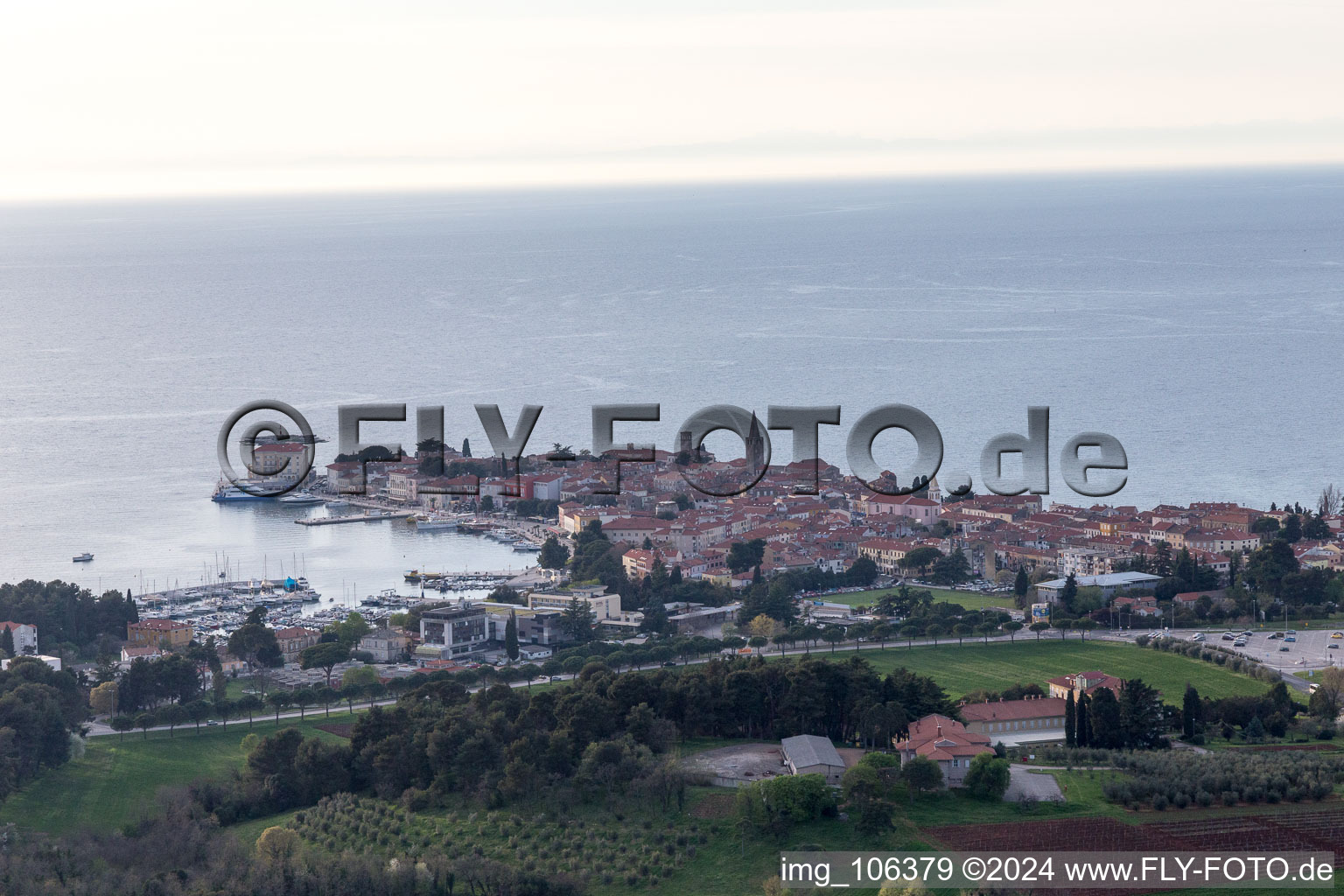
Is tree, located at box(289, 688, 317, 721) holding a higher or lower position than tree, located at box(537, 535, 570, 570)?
lower

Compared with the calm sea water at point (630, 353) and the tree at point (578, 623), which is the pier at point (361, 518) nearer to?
the calm sea water at point (630, 353)

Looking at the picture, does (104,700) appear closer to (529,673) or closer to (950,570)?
(529,673)

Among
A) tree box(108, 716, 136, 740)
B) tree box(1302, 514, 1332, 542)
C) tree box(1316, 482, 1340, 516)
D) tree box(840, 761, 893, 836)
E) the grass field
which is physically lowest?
the grass field

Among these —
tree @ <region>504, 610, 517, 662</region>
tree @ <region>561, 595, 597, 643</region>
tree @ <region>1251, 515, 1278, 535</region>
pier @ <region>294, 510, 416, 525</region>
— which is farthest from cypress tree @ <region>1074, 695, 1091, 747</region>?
pier @ <region>294, 510, 416, 525</region>

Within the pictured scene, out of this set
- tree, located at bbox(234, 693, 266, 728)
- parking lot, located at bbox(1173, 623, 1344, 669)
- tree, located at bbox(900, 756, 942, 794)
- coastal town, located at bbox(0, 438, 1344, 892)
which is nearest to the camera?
tree, located at bbox(900, 756, 942, 794)

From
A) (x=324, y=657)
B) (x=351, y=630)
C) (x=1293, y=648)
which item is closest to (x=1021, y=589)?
(x=1293, y=648)

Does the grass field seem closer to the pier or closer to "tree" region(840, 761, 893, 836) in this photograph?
"tree" region(840, 761, 893, 836)

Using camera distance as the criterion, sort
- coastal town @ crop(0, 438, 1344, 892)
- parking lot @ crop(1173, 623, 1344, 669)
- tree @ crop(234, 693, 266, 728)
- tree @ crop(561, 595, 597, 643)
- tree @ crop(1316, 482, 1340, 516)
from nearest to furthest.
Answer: coastal town @ crop(0, 438, 1344, 892)
tree @ crop(234, 693, 266, 728)
parking lot @ crop(1173, 623, 1344, 669)
tree @ crop(561, 595, 597, 643)
tree @ crop(1316, 482, 1340, 516)
